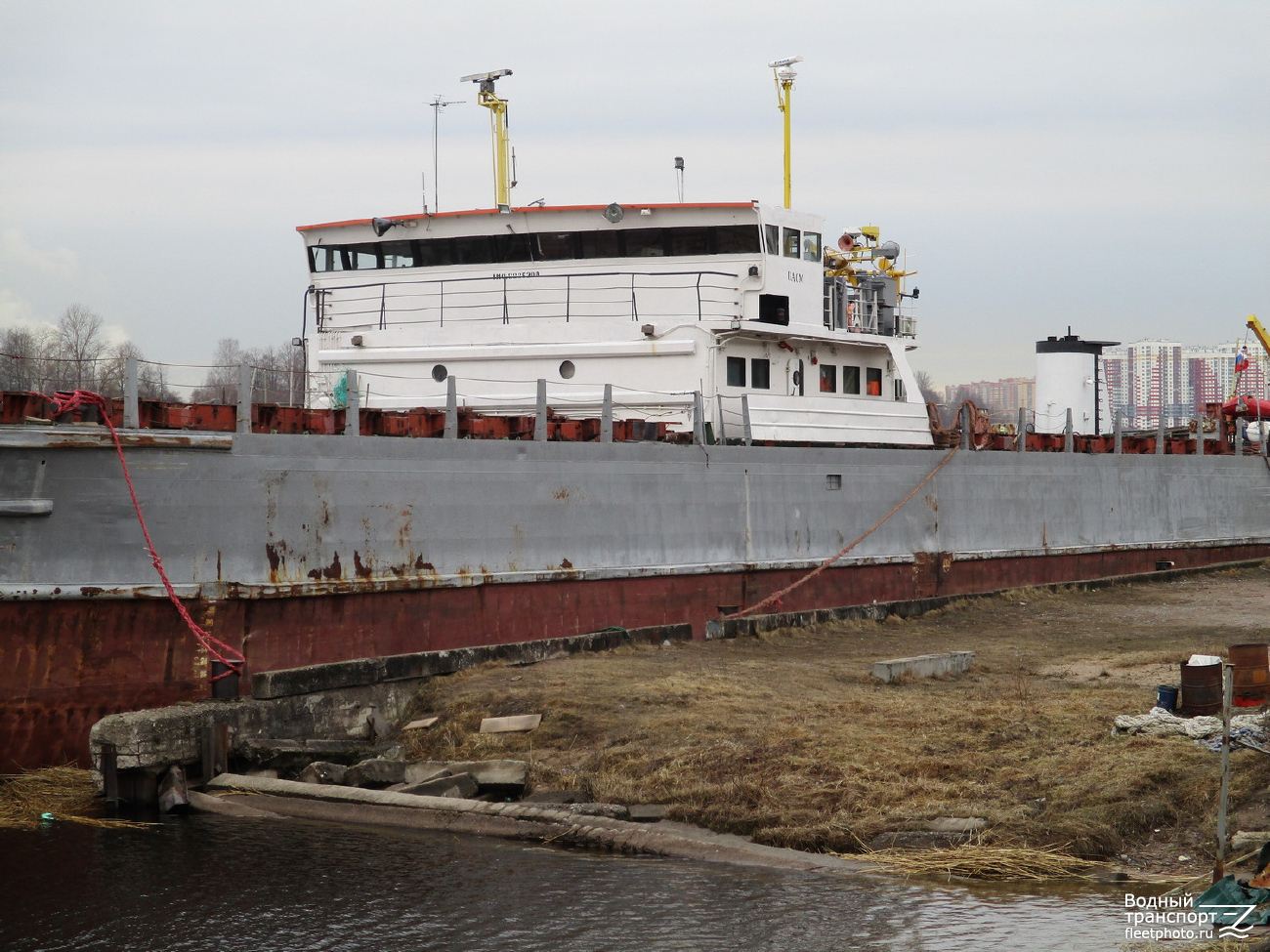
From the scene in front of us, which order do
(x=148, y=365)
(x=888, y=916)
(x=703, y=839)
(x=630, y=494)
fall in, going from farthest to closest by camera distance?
(x=630, y=494), (x=148, y=365), (x=703, y=839), (x=888, y=916)

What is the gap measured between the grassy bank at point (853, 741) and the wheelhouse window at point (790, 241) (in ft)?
20.8

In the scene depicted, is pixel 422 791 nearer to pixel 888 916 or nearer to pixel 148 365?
pixel 888 916

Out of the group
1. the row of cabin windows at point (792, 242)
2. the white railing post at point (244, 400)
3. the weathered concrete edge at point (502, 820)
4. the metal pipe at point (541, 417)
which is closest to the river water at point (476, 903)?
the weathered concrete edge at point (502, 820)

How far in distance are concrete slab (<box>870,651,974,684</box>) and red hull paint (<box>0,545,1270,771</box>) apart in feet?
13.1

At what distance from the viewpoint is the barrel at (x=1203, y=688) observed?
1115 centimetres

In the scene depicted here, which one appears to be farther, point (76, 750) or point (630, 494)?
point (630, 494)

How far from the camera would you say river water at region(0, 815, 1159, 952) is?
7676 mm

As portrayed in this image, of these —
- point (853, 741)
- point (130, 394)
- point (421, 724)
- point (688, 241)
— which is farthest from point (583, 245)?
point (853, 741)

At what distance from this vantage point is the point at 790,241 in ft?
66.4

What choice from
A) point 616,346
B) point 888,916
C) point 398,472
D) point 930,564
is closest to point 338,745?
point 398,472

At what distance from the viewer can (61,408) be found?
12.5 metres

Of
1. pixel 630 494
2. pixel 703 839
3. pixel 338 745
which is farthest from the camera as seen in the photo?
pixel 630 494

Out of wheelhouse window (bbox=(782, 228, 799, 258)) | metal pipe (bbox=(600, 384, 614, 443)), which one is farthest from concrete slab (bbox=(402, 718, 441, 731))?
wheelhouse window (bbox=(782, 228, 799, 258))

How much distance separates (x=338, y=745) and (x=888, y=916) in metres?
6.00
